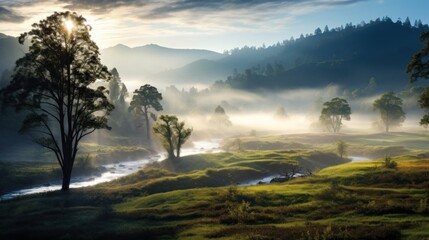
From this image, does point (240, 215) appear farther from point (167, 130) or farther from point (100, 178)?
point (167, 130)

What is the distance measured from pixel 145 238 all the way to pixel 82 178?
60.2 metres

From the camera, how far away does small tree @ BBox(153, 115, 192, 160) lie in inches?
3637

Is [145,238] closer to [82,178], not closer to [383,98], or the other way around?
[82,178]

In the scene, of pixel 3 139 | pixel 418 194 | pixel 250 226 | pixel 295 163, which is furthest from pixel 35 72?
pixel 3 139

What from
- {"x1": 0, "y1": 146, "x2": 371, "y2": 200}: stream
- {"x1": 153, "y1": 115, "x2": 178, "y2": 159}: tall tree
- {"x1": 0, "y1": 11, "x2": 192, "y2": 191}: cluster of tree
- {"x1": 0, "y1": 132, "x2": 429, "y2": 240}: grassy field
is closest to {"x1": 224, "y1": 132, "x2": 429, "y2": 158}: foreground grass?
{"x1": 0, "y1": 146, "x2": 371, "y2": 200}: stream

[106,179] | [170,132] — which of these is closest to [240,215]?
[106,179]

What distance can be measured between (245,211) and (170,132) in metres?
60.0

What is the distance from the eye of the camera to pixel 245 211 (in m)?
34.8

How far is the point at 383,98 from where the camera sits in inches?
6171

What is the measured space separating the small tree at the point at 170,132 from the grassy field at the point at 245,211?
1339 inches

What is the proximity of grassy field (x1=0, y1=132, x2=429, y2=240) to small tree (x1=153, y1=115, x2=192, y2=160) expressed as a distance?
1339 inches

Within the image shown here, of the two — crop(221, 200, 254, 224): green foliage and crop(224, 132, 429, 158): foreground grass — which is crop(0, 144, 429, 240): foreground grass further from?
crop(224, 132, 429, 158): foreground grass

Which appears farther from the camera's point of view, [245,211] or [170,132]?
[170,132]

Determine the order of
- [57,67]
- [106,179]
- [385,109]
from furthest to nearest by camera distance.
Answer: [385,109] < [106,179] < [57,67]
